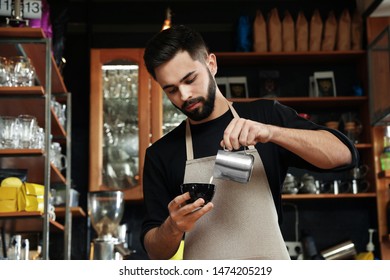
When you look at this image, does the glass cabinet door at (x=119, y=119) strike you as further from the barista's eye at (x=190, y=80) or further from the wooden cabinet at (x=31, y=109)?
the barista's eye at (x=190, y=80)

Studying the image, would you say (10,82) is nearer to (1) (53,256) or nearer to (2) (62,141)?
(2) (62,141)

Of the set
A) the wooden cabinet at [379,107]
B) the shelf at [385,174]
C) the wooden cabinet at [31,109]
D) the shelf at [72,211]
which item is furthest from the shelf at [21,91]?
the shelf at [385,174]

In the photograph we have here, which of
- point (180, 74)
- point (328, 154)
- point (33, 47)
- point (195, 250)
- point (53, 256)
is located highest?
point (33, 47)

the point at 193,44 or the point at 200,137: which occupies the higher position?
the point at 193,44

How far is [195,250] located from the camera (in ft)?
6.39

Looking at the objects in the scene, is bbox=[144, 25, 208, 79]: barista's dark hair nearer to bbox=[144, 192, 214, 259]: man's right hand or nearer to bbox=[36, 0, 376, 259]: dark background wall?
bbox=[144, 192, 214, 259]: man's right hand

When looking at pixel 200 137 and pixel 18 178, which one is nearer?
pixel 200 137

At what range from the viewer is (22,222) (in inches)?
164

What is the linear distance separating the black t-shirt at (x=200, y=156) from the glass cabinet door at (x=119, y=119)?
3498mm

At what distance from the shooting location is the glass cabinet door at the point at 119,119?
18.2ft

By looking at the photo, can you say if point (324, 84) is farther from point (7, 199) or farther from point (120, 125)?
point (7, 199)

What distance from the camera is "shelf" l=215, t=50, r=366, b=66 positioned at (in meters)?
5.56
